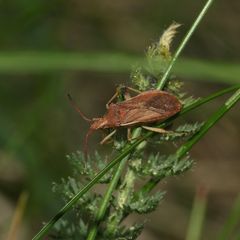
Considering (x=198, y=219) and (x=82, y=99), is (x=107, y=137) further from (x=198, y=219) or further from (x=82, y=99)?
(x=82, y=99)

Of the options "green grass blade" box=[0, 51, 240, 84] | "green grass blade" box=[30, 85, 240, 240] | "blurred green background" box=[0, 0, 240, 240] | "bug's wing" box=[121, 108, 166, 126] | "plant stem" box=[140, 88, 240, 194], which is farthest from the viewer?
"blurred green background" box=[0, 0, 240, 240]

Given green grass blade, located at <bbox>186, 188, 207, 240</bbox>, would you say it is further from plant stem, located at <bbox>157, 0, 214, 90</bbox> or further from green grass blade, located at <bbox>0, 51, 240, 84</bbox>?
plant stem, located at <bbox>157, 0, 214, 90</bbox>

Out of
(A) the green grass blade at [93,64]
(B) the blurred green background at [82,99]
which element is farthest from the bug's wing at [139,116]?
(B) the blurred green background at [82,99]

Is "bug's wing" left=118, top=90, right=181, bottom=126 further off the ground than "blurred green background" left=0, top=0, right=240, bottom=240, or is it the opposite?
"blurred green background" left=0, top=0, right=240, bottom=240

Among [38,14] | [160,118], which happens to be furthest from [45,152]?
[160,118]

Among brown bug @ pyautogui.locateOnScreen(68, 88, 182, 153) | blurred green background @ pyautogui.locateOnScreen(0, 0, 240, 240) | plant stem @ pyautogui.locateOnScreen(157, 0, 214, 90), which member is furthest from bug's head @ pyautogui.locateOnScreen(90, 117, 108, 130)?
blurred green background @ pyautogui.locateOnScreen(0, 0, 240, 240)

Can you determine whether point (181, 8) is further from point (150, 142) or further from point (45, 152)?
point (150, 142)

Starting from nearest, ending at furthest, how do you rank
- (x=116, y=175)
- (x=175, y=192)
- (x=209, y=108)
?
(x=116, y=175)
(x=209, y=108)
(x=175, y=192)
